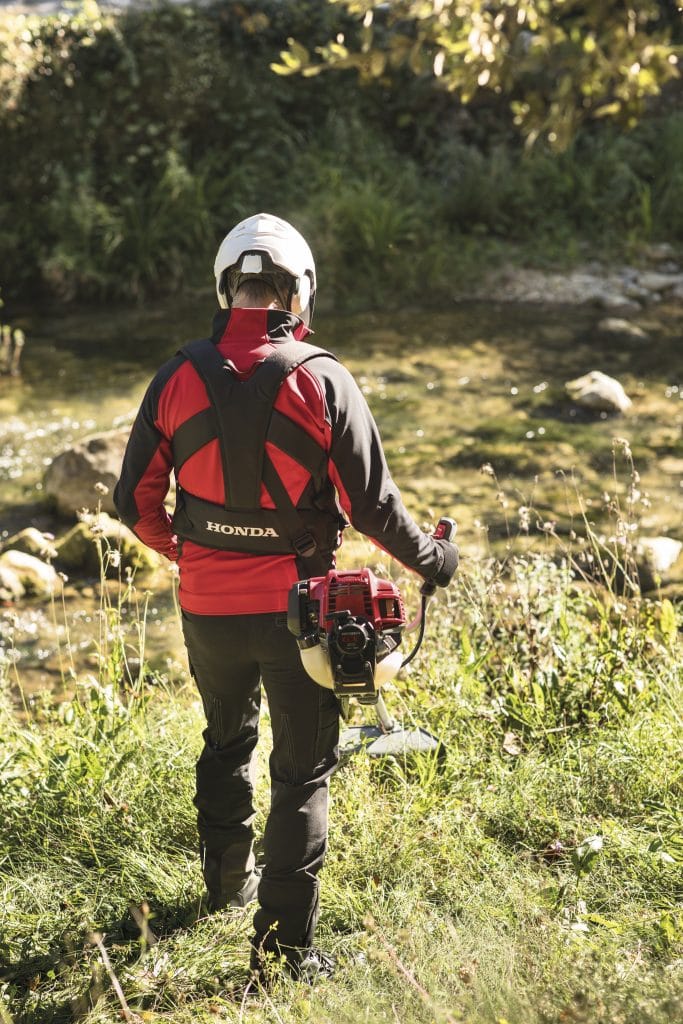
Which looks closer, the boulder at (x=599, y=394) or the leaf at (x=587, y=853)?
the leaf at (x=587, y=853)

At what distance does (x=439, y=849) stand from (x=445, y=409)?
5296mm

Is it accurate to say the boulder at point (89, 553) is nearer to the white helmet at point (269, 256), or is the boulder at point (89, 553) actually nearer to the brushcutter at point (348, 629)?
the white helmet at point (269, 256)

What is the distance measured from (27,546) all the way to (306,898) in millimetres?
3872

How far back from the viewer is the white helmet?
2.77m

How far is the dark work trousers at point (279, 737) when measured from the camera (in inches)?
111

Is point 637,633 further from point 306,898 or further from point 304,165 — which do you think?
point 304,165

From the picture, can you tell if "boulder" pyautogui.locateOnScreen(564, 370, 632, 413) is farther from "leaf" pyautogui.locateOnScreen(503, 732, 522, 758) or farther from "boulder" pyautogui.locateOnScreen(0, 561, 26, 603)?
"leaf" pyautogui.locateOnScreen(503, 732, 522, 758)

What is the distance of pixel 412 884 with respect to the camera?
10.6 ft

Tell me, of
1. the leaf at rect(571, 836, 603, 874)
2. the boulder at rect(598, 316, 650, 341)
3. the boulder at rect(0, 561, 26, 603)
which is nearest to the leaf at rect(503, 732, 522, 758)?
the leaf at rect(571, 836, 603, 874)

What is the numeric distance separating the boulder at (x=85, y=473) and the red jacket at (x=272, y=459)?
3.89 m

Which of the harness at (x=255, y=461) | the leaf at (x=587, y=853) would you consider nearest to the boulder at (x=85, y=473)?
the harness at (x=255, y=461)

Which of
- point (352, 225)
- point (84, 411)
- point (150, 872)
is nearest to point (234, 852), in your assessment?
point (150, 872)

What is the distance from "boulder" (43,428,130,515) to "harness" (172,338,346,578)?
401 centimetres

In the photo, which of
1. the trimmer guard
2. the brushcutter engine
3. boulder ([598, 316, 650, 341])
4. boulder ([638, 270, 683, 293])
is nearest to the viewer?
the brushcutter engine
